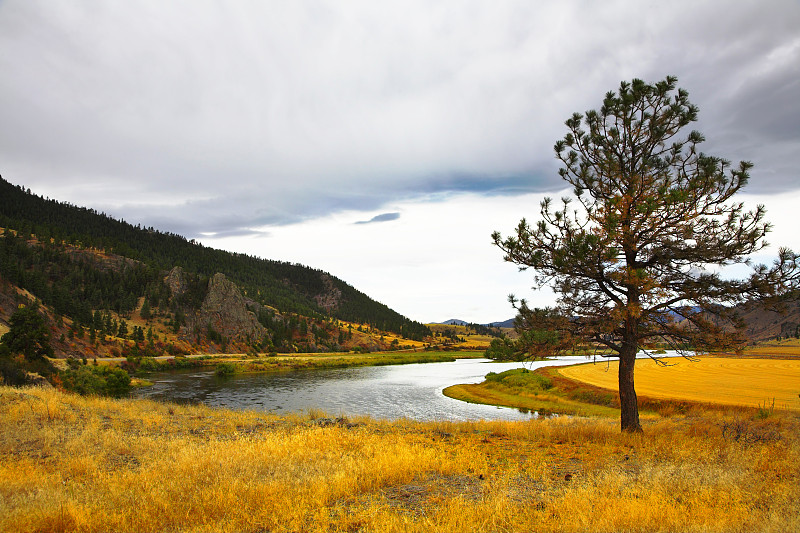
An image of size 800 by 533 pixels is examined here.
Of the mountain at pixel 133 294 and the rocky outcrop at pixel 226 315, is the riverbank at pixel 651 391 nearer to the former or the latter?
the mountain at pixel 133 294

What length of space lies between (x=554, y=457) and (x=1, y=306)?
89.5 m

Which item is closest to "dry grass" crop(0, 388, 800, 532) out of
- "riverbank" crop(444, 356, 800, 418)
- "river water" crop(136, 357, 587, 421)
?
"riverbank" crop(444, 356, 800, 418)

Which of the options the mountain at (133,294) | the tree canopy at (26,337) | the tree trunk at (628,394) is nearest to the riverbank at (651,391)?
the tree trunk at (628,394)

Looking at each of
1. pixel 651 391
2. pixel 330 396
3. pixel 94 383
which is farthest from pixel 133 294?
pixel 651 391

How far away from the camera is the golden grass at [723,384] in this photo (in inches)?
1042

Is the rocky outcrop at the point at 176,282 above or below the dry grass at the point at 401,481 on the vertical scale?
above

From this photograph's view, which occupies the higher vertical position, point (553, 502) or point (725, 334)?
point (725, 334)

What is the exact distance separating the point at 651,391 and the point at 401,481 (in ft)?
103

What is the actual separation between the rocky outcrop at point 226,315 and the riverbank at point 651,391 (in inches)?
3912

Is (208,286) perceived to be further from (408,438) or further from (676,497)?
(676,497)

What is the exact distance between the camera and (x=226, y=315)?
131500 mm

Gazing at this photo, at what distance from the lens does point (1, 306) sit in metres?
67.8

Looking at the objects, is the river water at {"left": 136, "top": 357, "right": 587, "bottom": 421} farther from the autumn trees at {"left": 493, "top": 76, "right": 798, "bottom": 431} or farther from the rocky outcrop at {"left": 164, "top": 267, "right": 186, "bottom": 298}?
the rocky outcrop at {"left": 164, "top": 267, "right": 186, "bottom": 298}

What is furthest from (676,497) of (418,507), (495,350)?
(495,350)
